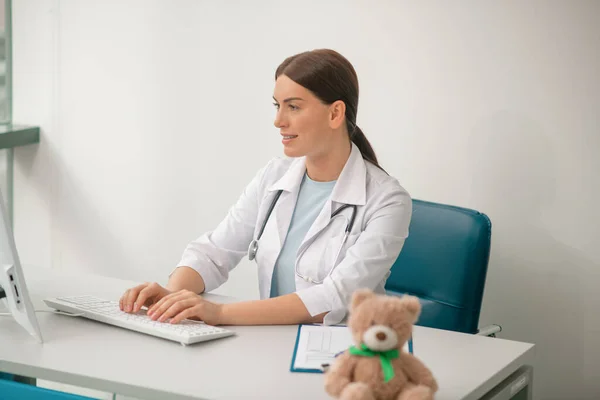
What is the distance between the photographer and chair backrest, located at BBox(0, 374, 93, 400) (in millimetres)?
1582

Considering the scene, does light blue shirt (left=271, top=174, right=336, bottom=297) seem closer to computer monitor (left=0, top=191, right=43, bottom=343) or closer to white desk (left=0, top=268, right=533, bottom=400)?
white desk (left=0, top=268, right=533, bottom=400)

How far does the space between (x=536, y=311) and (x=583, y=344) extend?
20cm

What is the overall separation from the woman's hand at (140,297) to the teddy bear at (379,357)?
76 centimetres

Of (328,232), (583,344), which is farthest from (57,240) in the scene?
(583,344)

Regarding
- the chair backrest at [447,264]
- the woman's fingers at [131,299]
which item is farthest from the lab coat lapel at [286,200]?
the woman's fingers at [131,299]

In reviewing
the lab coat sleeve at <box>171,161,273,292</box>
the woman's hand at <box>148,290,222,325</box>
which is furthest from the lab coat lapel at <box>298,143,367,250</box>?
the woman's hand at <box>148,290,222,325</box>

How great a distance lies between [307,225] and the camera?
2307 millimetres

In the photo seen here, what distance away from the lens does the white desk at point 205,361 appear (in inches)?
61.1

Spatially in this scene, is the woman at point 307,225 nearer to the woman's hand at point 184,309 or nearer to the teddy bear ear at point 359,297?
the woman's hand at point 184,309

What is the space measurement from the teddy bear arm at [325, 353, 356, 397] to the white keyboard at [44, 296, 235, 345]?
1.71ft

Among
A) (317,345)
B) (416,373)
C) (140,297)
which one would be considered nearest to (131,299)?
(140,297)

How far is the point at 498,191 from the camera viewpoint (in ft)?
9.70

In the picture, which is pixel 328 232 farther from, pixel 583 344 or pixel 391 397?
pixel 583 344

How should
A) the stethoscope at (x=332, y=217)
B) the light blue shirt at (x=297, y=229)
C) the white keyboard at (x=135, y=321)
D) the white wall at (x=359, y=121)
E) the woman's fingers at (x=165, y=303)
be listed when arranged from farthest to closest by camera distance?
1. the white wall at (x=359, y=121)
2. the light blue shirt at (x=297, y=229)
3. the stethoscope at (x=332, y=217)
4. the woman's fingers at (x=165, y=303)
5. the white keyboard at (x=135, y=321)
